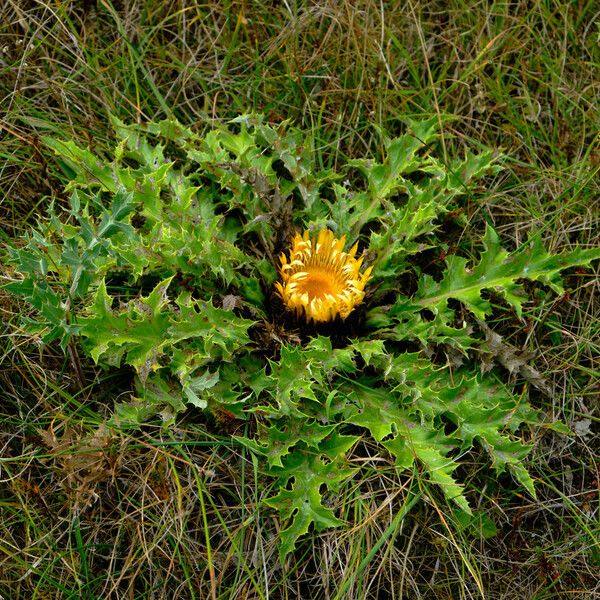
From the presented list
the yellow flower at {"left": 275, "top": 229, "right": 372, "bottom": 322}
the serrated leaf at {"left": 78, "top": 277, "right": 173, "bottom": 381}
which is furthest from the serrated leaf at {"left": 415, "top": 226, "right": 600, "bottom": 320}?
the serrated leaf at {"left": 78, "top": 277, "right": 173, "bottom": 381}

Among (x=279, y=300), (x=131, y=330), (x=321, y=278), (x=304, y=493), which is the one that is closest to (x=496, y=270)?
(x=321, y=278)

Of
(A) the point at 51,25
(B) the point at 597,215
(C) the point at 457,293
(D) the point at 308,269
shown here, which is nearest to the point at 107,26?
(A) the point at 51,25

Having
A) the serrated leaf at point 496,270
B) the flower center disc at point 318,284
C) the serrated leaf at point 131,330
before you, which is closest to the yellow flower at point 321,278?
the flower center disc at point 318,284

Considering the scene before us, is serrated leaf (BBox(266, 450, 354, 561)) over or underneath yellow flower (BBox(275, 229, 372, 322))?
underneath

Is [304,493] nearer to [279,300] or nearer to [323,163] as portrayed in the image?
[279,300]

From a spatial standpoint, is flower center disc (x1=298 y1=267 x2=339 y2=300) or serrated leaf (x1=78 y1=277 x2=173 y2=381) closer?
serrated leaf (x1=78 y1=277 x2=173 y2=381)

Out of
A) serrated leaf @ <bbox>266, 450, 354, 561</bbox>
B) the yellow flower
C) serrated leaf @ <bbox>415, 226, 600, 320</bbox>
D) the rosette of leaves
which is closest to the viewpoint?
serrated leaf @ <bbox>266, 450, 354, 561</bbox>

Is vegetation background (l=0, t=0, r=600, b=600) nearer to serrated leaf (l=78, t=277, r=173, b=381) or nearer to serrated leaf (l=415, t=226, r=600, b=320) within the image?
serrated leaf (l=415, t=226, r=600, b=320)

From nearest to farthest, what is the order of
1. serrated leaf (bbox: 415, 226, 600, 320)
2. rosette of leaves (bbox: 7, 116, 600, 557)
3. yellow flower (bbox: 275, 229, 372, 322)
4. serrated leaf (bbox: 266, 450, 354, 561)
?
serrated leaf (bbox: 266, 450, 354, 561)
rosette of leaves (bbox: 7, 116, 600, 557)
yellow flower (bbox: 275, 229, 372, 322)
serrated leaf (bbox: 415, 226, 600, 320)
